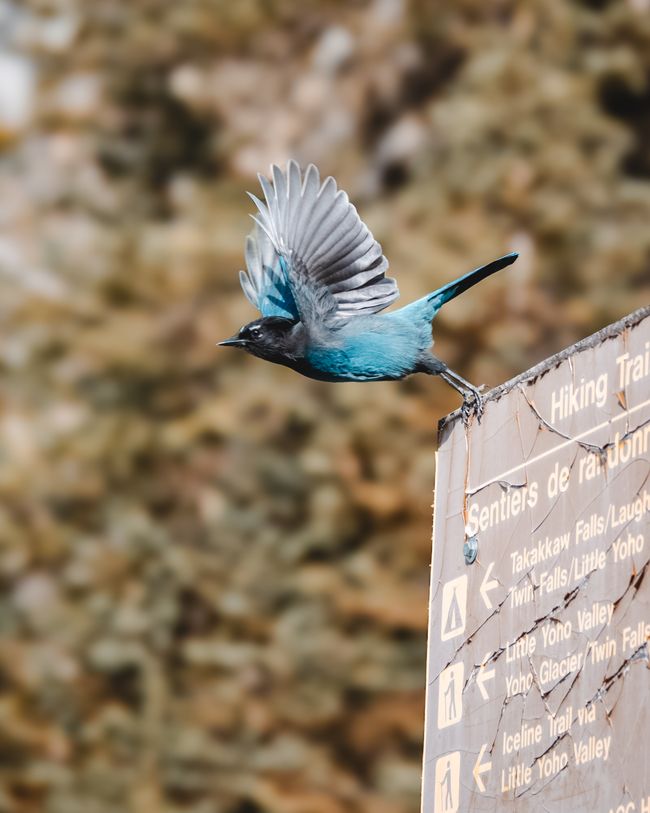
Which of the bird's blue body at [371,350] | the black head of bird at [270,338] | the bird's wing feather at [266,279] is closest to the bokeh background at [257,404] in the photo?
the bird's wing feather at [266,279]

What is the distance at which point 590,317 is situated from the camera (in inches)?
414

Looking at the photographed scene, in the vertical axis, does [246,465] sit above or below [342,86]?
below

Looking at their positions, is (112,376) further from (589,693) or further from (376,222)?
(589,693)

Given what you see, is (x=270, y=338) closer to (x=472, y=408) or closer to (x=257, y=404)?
(x=472, y=408)

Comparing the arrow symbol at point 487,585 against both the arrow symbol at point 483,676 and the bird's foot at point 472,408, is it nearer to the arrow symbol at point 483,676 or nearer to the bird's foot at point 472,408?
the arrow symbol at point 483,676

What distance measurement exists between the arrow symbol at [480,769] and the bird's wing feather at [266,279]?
2.61m

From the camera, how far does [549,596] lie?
3.11 metres

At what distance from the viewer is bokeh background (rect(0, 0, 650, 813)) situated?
33.2ft

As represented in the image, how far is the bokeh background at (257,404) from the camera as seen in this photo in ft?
33.2

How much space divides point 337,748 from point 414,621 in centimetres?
95

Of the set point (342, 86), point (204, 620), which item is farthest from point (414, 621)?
point (342, 86)

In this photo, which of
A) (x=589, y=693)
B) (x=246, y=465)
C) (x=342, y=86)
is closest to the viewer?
(x=589, y=693)

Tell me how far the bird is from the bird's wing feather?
17.9 inches

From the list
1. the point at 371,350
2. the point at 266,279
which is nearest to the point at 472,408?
the point at 371,350
